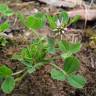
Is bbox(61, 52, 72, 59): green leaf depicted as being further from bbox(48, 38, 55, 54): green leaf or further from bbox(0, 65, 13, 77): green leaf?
bbox(0, 65, 13, 77): green leaf

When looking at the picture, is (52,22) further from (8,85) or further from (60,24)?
(8,85)

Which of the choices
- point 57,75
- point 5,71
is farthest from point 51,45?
point 5,71

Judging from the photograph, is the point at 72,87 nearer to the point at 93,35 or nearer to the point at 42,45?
the point at 42,45

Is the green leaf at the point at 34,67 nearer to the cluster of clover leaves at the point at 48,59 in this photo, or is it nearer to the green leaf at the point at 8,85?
the cluster of clover leaves at the point at 48,59

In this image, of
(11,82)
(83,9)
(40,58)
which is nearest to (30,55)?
(40,58)

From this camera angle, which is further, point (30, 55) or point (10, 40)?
point (10, 40)

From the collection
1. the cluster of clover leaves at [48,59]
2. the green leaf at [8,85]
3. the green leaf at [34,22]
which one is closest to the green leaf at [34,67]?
the cluster of clover leaves at [48,59]

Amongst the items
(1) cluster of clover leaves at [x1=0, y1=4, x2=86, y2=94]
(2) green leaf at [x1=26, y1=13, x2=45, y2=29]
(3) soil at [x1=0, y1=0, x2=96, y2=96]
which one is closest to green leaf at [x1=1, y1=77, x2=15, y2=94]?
(1) cluster of clover leaves at [x1=0, y1=4, x2=86, y2=94]
